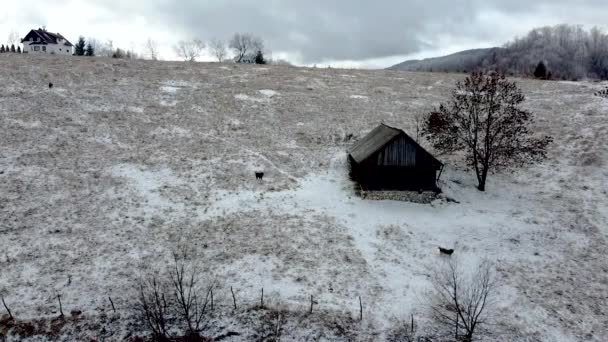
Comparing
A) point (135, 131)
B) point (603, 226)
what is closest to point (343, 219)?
point (603, 226)

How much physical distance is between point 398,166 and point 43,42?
276 feet

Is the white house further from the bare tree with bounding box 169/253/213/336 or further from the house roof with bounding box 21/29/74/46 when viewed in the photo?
the bare tree with bounding box 169/253/213/336

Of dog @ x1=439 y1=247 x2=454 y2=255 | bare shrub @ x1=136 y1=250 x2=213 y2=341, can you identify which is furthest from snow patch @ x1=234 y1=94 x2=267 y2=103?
dog @ x1=439 y1=247 x2=454 y2=255

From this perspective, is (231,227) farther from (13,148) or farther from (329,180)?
(13,148)

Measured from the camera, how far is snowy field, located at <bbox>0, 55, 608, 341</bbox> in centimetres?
1995

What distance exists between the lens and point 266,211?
2741 centimetres

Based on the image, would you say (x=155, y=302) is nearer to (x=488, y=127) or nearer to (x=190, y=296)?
(x=190, y=296)

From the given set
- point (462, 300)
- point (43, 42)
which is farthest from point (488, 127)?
point (43, 42)

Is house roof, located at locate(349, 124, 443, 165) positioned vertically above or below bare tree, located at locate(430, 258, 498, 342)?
above

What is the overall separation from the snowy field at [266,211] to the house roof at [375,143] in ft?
7.70

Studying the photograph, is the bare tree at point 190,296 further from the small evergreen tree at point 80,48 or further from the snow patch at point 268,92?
the small evergreen tree at point 80,48

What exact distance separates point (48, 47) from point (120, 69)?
42.0 m

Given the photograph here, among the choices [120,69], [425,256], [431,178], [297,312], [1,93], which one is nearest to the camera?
[297,312]

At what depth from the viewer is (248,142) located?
37.6m
